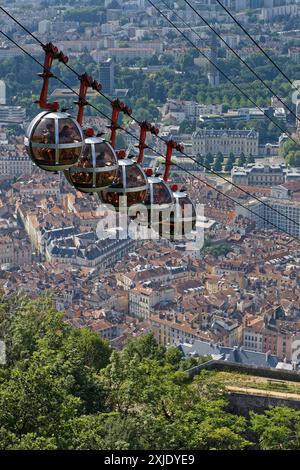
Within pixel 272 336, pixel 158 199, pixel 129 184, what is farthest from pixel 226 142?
pixel 129 184

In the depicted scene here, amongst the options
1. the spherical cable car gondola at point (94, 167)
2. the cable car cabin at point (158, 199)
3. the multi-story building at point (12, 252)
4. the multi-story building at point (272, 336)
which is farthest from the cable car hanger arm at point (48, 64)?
the multi-story building at point (12, 252)

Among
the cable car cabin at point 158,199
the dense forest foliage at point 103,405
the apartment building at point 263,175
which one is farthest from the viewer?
the apartment building at point 263,175

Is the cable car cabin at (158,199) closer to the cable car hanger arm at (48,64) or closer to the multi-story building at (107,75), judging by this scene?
the cable car hanger arm at (48,64)

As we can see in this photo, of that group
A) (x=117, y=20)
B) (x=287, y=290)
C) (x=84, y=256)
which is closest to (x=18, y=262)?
(x=84, y=256)

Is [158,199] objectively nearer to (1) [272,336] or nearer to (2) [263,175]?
(1) [272,336]

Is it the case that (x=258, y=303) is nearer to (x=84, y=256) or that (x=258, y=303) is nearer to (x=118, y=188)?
(x=84, y=256)

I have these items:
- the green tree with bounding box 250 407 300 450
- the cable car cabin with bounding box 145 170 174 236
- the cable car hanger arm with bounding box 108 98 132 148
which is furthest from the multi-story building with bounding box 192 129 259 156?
the cable car hanger arm with bounding box 108 98 132 148
